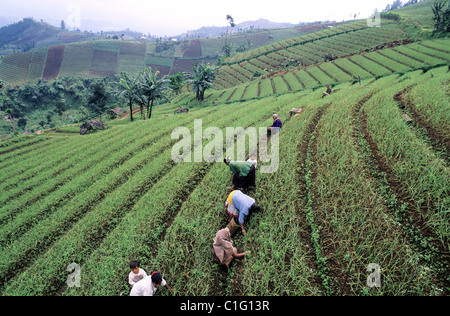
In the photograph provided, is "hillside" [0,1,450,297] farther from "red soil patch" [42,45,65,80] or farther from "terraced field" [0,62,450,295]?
"red soil patch" [42,45,65,80]

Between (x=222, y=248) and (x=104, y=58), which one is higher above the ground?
(x=104, y=58)

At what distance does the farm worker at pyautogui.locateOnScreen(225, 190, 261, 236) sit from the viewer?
4953 mm

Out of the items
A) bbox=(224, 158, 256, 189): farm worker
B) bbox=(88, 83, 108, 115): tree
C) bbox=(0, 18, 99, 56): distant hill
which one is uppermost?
bbox=(0, 18, 99, 56): distant hill

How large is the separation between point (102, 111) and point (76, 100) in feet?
92.1

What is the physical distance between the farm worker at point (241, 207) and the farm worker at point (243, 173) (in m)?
1.05

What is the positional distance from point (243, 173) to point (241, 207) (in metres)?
1.36

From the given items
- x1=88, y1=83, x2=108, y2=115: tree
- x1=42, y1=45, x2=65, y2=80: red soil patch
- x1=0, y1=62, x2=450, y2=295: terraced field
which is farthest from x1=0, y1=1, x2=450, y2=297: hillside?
x1=42, y1=45, x2=65, y2=80: red soil patch

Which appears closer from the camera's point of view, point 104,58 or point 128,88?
point 128,88

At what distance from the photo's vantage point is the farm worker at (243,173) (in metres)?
6.03

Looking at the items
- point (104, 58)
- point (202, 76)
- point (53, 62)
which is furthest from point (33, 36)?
point (202, 76)

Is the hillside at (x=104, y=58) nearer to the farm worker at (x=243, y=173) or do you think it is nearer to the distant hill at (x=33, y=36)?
the farm worker at (x=243, y=173)

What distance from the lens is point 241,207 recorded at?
4.98 m

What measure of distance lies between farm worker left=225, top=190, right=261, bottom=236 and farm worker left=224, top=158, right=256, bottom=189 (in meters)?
1.05

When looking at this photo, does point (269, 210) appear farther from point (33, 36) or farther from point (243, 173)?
point (33, 36)
